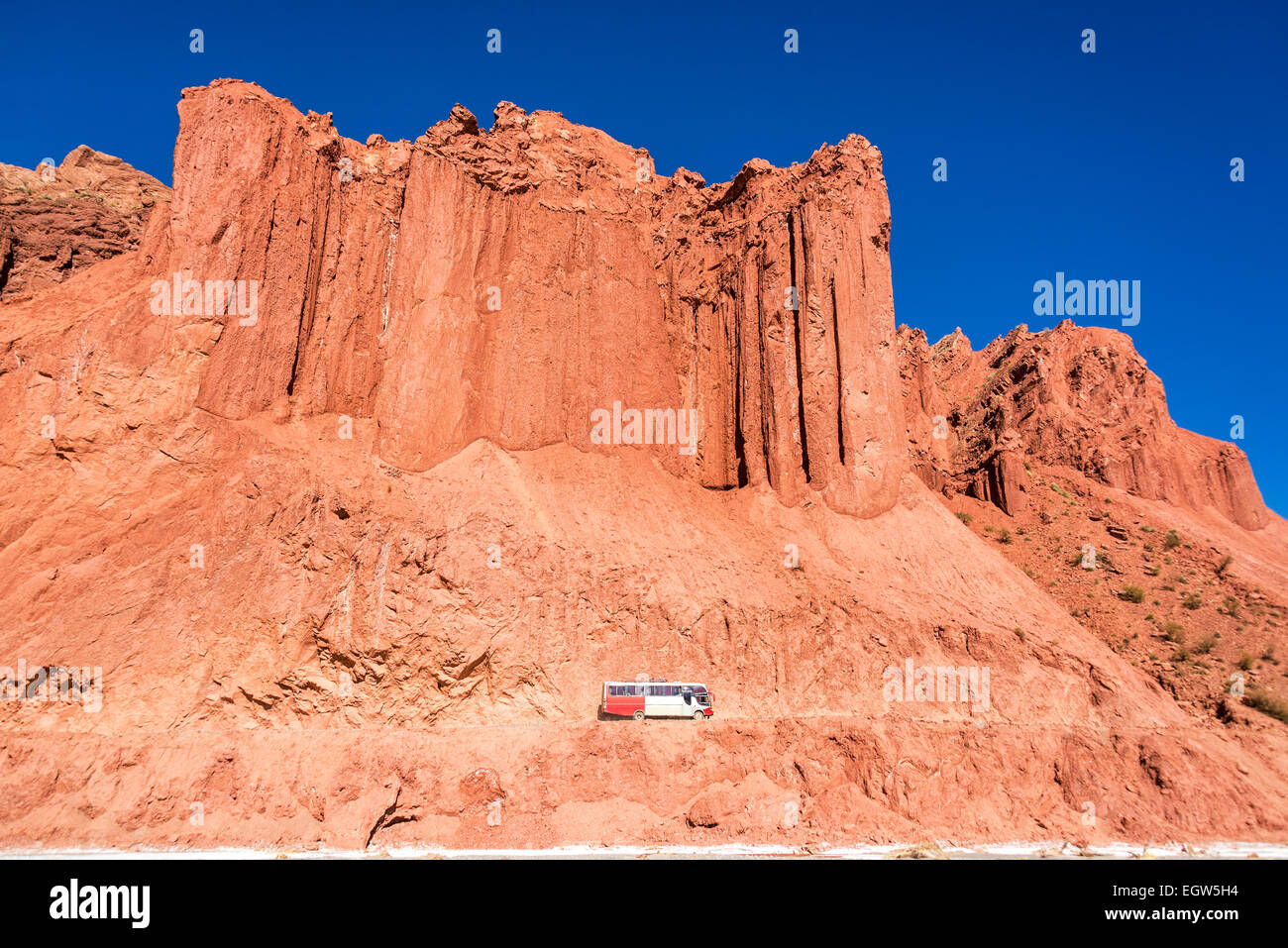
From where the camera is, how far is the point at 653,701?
896 inches

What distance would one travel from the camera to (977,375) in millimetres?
50906

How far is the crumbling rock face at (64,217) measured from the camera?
1346 inches

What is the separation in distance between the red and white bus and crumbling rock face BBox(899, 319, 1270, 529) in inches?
846

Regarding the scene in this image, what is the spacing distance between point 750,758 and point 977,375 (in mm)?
37066

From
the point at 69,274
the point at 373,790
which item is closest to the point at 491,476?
the point at 373,790

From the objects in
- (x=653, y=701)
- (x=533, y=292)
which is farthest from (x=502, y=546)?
(x=533, y=292)

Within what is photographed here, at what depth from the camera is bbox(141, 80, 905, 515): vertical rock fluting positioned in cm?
2820

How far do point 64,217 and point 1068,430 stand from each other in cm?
4952

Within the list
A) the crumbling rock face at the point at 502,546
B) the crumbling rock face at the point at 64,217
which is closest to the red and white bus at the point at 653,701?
the crumbling rock face at the point at 502,546

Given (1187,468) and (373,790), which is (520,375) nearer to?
(373,790)

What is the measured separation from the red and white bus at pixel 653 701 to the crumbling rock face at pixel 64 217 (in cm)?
2782
